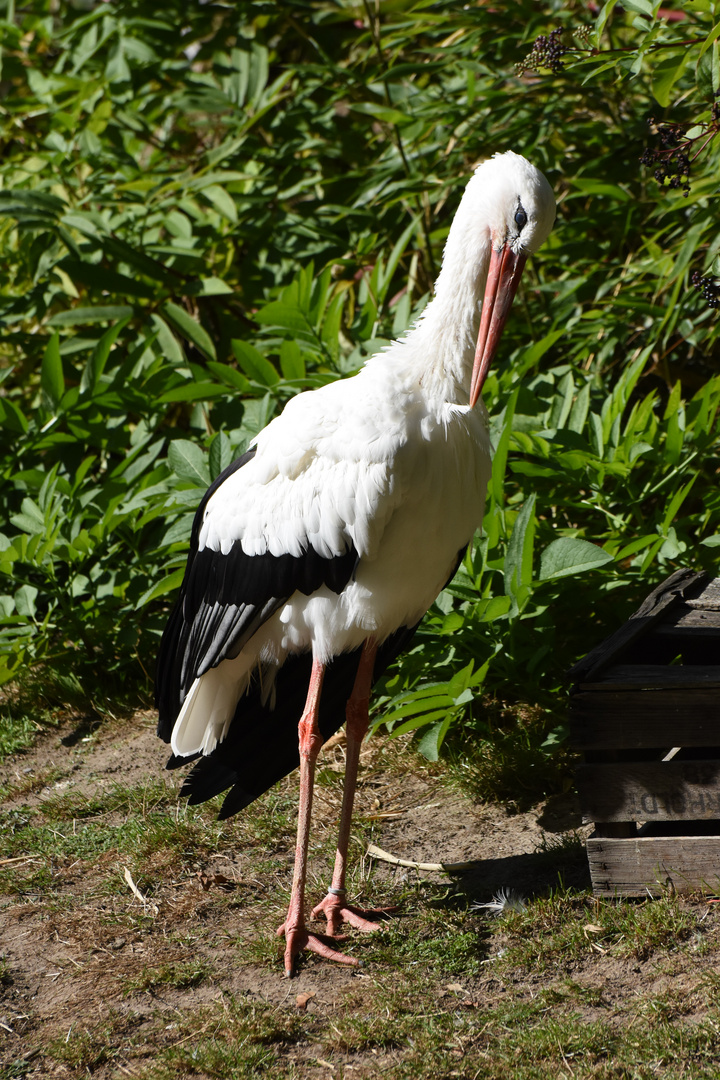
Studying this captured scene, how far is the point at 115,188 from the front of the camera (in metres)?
4.72

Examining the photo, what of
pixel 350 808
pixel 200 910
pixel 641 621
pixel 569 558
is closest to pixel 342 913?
pixel 350 808

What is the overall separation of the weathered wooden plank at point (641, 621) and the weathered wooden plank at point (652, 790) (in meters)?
0.24

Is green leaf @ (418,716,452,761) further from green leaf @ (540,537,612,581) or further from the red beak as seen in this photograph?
the red beak

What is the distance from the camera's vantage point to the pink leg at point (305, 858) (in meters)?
2.49

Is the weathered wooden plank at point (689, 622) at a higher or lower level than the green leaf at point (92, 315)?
lower

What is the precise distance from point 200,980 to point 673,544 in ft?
6.45

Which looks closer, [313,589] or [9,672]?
[313,589]

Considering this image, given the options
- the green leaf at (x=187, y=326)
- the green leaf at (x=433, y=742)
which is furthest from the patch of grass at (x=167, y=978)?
the green leaf at (x=187, y=326)

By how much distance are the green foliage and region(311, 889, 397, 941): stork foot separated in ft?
1.73

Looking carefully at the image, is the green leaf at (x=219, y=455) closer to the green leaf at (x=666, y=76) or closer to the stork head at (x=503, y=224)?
the stork head at (x=503, y=224)

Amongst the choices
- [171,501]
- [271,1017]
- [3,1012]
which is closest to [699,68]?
[171,501]

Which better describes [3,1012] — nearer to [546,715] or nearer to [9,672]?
[9,672]

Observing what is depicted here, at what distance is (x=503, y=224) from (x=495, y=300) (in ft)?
0.61

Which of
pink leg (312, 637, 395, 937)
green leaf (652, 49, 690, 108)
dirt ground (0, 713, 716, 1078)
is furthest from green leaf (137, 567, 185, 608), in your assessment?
green leaf (652, 49, 690, 108)
